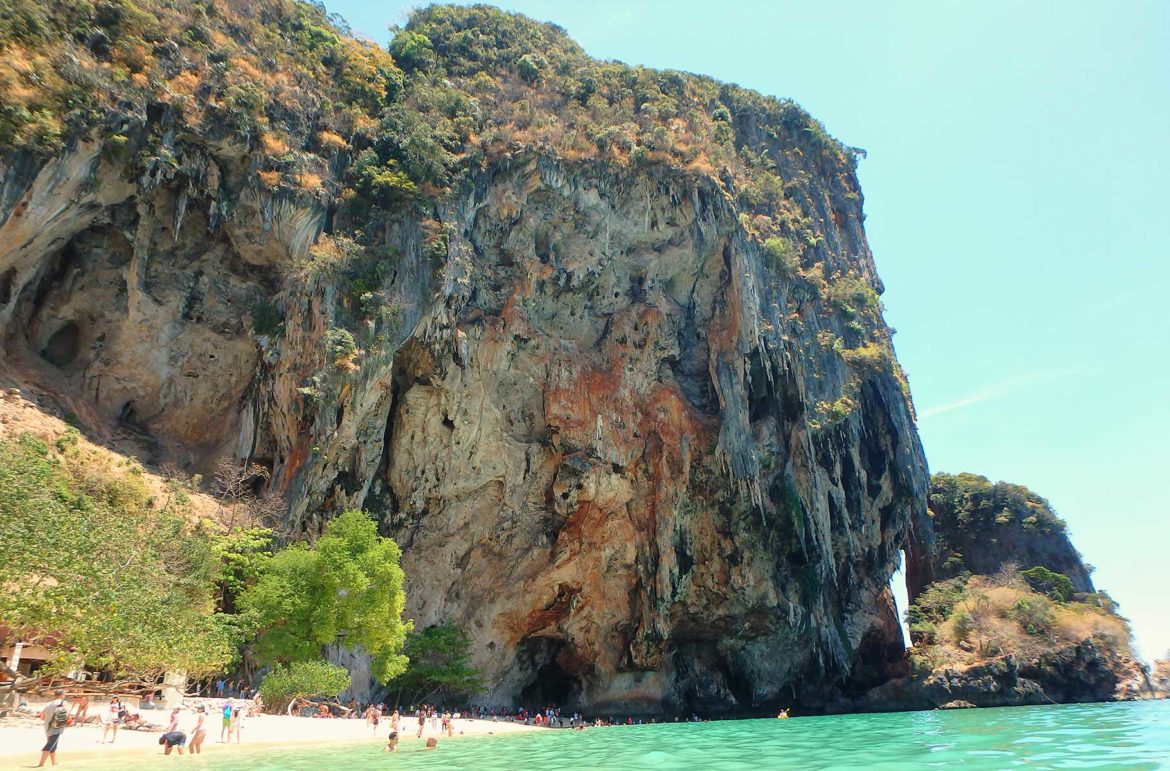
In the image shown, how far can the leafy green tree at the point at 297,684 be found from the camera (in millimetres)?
19203

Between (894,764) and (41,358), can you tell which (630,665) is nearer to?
(894,764)

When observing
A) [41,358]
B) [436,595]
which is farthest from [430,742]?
[41,358]

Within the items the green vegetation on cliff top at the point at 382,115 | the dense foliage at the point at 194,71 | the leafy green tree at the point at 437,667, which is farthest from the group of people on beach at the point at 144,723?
the dense foliage at the point at 194,71

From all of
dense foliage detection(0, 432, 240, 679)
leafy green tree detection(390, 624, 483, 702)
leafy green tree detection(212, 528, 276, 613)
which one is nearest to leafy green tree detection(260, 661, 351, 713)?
dense foliage detection(0, 432, 240, 679)

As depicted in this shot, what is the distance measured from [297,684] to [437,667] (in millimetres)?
7785

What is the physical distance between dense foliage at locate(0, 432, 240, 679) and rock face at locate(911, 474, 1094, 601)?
1880 inches

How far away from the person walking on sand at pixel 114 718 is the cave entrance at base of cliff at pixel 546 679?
1829 cm

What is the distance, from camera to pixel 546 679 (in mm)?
34219

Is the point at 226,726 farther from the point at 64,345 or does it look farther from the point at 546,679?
the point at 546,679

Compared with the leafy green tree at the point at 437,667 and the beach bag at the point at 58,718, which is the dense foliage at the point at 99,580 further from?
the leafy green tree at the point at 437,667

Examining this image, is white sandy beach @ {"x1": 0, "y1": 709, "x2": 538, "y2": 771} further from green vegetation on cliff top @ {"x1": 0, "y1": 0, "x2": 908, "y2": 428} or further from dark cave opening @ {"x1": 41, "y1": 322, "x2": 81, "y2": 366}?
dark cave opening @ {"x1": 41, "y1": 322, "x2": 81, "y2": 366}

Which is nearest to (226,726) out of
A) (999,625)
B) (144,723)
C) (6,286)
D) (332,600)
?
(144,723)

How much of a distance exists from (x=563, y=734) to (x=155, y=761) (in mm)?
13870

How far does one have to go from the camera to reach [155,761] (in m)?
11.8
